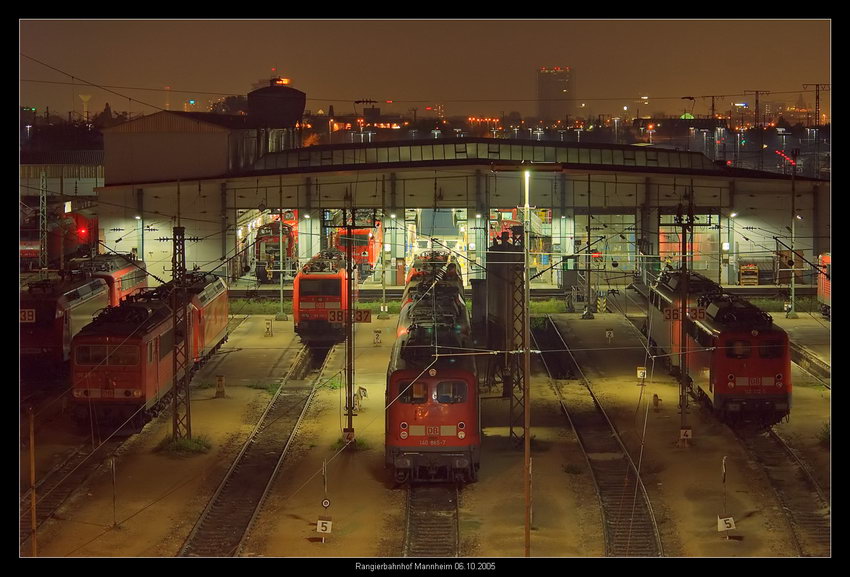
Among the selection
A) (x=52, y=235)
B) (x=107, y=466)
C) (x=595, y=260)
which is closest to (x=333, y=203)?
(x=595, y=260)

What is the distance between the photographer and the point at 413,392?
2108 centimetres

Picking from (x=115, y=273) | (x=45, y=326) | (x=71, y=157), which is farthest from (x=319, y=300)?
(x=71, y=157)

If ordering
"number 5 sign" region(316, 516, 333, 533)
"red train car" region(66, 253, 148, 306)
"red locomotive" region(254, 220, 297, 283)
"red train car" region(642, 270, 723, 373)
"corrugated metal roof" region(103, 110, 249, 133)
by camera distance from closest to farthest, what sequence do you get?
"number 5 sign" region(316, 516, 333, 533) < "red train car" region(642, 270, 723, 373) < "red train car" region(66, 253, 148, 306) < "red locomotive" region(254, 220, 297, 283) < "corrugated metal roof" region(103, 110, 249, 133)

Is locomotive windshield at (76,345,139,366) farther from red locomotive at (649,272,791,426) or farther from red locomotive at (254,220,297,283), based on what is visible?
red locomotive at (254,220,297,283)

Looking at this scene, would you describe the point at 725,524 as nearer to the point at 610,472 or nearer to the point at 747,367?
the point at 610,472

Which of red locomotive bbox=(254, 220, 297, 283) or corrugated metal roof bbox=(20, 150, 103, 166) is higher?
corrugated metal roof bbox=(20, 150, 103, 166)

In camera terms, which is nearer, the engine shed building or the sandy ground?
the sandy ground

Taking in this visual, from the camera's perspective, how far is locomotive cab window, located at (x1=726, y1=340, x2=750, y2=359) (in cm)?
2586

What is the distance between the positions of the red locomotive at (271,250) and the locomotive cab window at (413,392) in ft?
106

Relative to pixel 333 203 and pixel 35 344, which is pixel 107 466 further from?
pixel 333 203

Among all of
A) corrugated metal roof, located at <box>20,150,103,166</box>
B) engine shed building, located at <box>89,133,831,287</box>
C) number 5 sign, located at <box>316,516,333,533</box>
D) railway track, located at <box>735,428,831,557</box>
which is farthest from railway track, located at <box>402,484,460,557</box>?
corrugated metal roof, located at <box>20,150,103,166</box>

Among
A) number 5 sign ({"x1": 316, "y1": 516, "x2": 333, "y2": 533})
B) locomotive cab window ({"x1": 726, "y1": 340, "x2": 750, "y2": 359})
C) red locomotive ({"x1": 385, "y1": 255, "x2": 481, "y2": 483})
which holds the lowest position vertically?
number 5 sign ({"x1": 316, "y1": 516, "x2": 333, "y2": 533})

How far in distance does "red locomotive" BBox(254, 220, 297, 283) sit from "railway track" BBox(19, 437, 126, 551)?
92.0ft

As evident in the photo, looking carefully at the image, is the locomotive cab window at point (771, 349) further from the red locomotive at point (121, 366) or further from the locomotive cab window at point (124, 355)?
the locomotive cab window at point (124, 355)
